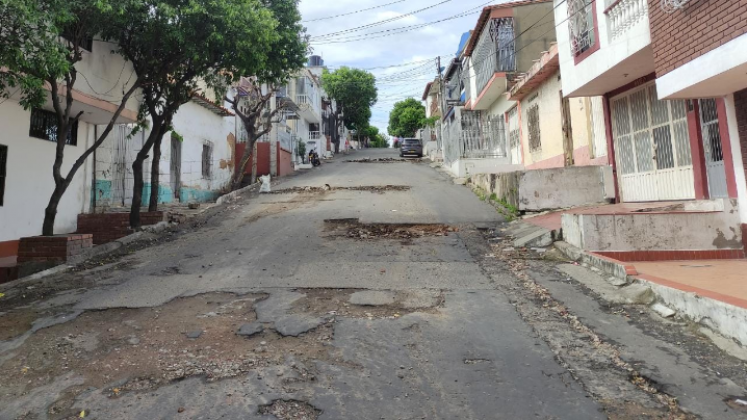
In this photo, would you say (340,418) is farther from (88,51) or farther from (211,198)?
(211,198)

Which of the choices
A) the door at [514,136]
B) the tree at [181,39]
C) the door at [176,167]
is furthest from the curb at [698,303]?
the door at [176,167]

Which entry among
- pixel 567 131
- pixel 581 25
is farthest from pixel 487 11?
pixel 581 25

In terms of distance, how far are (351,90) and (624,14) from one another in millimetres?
38795

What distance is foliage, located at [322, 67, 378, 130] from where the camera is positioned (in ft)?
142

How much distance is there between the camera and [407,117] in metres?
47.4

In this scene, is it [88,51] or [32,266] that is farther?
[88,51]

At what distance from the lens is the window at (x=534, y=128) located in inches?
523

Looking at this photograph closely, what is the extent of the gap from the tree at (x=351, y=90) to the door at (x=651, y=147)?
3696 cm

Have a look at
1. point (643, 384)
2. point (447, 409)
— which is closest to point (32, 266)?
point (447, 409)

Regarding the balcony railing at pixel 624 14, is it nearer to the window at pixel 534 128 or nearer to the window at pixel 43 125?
the window at pixel 534 128

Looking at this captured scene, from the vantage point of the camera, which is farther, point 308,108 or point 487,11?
point 308,108

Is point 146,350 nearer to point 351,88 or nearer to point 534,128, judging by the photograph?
point 534,128

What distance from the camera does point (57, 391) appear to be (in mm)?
2854

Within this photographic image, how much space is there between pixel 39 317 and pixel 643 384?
551cm
